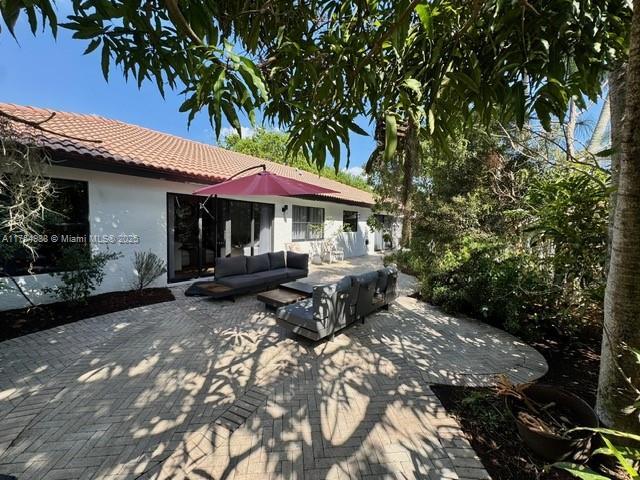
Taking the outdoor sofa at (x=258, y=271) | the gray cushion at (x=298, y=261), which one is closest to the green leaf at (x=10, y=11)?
the outdoor sofa at (x=258, y=271)

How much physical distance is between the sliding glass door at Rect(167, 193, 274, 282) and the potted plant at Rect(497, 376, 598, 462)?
8056mm

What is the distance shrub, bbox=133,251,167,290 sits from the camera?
712 cm

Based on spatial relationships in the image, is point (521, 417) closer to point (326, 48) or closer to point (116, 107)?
point (326, 48)

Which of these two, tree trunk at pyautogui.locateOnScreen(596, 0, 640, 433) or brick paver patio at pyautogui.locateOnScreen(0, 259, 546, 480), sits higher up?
tree trunk at pyautogui.locateOnScreen(596, 0, 640, 433)

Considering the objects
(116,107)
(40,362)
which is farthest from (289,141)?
(116,107)

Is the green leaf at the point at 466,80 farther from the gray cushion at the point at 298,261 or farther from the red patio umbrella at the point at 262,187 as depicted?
the gray cushion at the point at 298,261

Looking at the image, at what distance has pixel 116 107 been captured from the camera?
1131 centimetres

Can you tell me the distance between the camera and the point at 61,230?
5988mm

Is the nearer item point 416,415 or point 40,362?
point 416,415

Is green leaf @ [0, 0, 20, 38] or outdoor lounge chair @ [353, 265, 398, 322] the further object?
outdoor lounge chair @ [353, 265, 398, 322]

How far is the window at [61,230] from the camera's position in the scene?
5.57 metres

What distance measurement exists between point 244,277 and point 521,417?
19.9 feet

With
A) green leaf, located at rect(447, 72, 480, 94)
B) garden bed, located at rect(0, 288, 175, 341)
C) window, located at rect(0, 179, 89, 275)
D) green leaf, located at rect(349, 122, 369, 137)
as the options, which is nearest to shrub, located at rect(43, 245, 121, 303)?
garden bed, located at rect(0, 288, 175, 341)

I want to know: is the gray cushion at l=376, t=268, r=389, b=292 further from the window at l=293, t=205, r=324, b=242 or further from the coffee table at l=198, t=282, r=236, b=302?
the window at l=293, t=205, r=324, b=242
